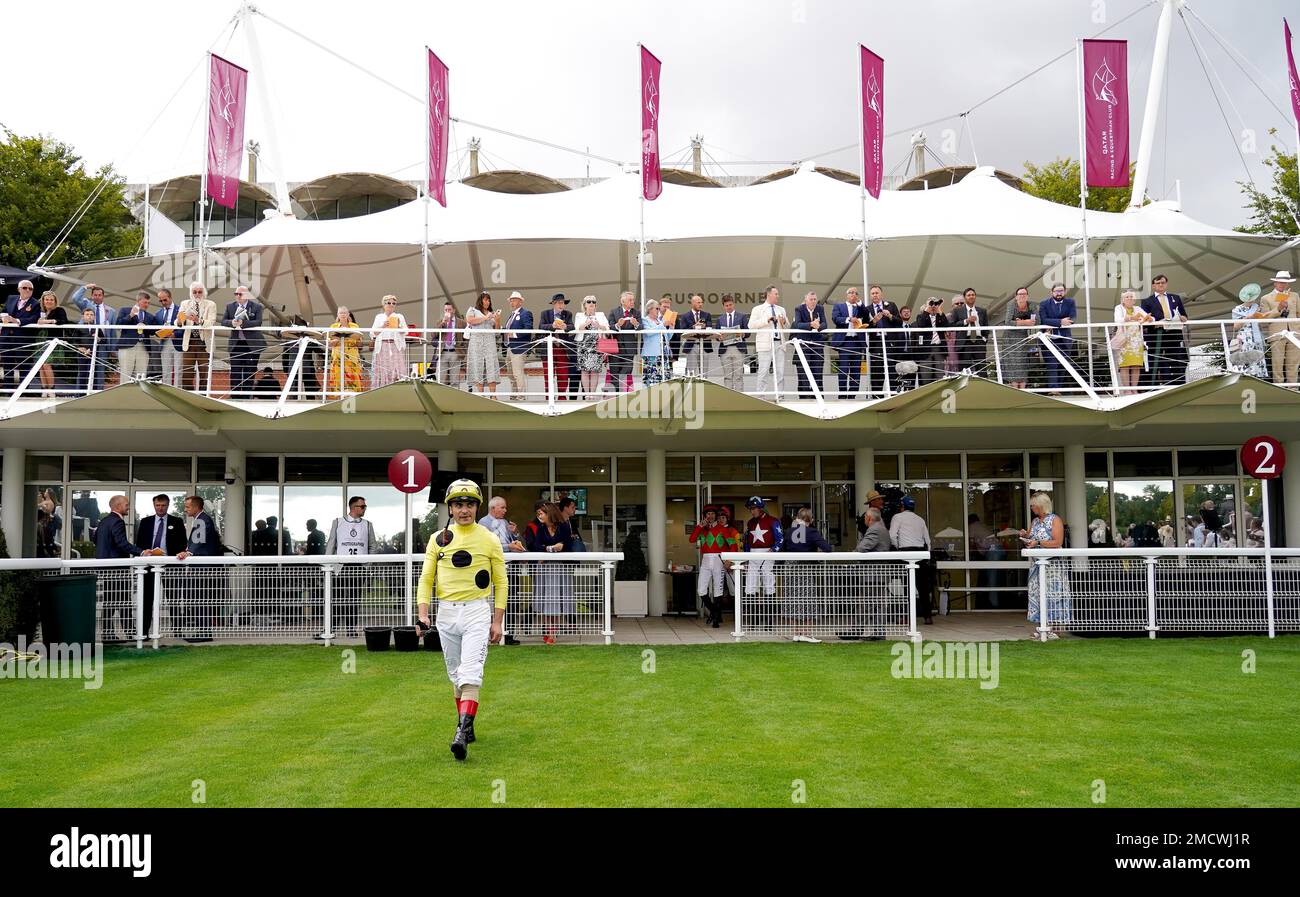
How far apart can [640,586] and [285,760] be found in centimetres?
1237

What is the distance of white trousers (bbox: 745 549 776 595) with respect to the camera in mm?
14062

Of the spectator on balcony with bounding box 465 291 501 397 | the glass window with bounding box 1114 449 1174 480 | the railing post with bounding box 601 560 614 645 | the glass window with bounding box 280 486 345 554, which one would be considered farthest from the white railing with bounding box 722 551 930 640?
the glass window with bounding box 280 486 345 554

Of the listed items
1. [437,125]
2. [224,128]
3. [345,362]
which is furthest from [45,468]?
[437,125]

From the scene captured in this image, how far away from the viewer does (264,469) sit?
2045cm

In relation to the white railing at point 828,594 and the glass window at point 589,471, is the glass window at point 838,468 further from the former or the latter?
the white railing at point 828,594

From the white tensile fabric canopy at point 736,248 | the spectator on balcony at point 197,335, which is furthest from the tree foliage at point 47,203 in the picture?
the spectator on balcony at point 197,335

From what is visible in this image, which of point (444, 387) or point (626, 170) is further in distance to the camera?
point (626, 170)

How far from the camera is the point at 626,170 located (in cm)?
2455

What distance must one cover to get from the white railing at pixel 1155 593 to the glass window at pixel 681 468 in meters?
7.60

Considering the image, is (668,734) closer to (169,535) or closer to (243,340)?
(169,535)

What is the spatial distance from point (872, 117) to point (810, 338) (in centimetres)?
440

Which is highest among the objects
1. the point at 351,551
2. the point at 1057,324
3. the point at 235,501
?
the point at 1057,324

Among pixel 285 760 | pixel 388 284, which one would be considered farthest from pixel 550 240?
pixel 285 760
